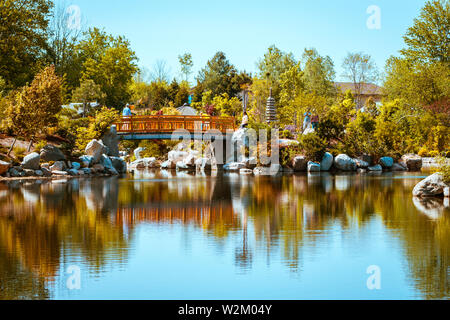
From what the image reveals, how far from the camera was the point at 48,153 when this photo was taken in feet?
99.0

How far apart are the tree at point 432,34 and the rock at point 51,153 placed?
32453 mm

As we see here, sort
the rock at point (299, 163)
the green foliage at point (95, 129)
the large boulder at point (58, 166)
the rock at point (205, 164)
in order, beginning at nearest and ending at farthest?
the large boulder at point (58, 166) → the green foliage at point (95, 129) → the rock at point (299, 163) → the rock at point (205, 164)

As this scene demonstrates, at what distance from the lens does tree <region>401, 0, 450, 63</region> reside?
155ft

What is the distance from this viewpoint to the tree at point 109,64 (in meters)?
51.8

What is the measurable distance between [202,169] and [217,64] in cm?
3243

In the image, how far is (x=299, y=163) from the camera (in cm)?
3612

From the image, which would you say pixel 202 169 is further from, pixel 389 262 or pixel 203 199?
pixel 389 262

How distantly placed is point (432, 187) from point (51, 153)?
20.0 metres

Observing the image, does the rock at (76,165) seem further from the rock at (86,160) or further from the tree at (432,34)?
the tree at (432,34)

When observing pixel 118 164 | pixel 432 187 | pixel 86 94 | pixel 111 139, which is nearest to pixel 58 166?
pixel 111 139

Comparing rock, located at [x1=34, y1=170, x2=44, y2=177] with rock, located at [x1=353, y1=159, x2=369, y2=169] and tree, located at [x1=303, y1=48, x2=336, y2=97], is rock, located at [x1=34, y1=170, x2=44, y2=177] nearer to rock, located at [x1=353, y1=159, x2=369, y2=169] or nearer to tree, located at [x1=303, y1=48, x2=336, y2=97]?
rock, located at [x1=353, y1=159, x2=369, y2=169]

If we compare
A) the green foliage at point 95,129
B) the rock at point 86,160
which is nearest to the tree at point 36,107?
the green foliage at point 95,129

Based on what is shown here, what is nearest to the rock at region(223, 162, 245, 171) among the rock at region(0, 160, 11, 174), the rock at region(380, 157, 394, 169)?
the rock at region(380, 157, 394, 169)

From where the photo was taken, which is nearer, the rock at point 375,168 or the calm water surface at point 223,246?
the calm water surface at point 223,246
